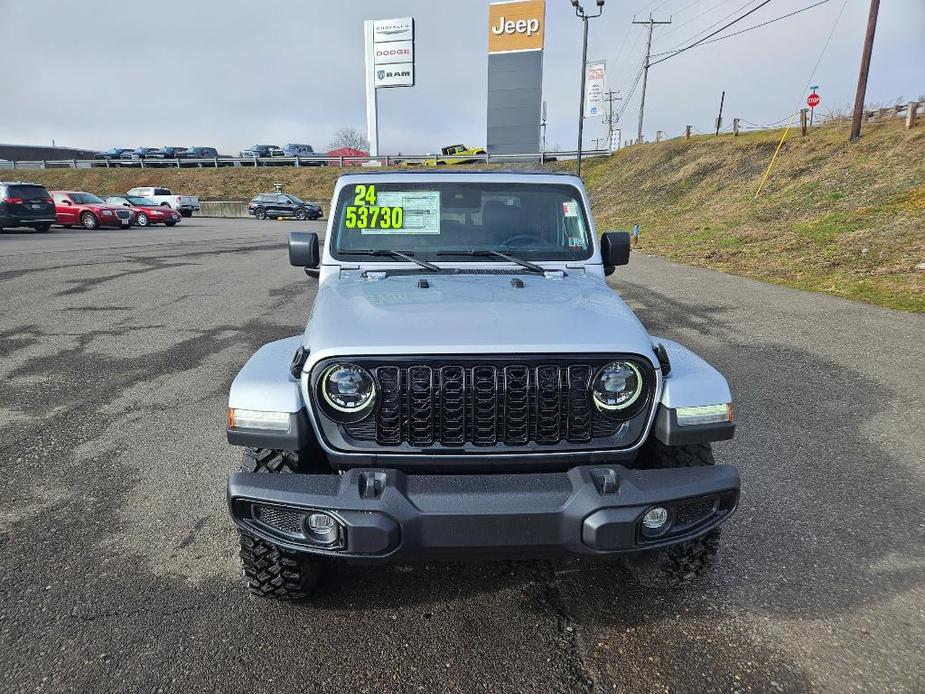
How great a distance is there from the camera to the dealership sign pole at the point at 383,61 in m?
51.9

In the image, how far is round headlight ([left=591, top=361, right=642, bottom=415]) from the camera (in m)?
2.25

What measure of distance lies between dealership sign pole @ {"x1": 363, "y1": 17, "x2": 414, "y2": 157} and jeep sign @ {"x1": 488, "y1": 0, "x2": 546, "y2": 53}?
9195mm

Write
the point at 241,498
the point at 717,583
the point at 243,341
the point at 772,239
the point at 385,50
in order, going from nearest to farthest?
the point at 241,498
the point at 717,583
the point at 243,341
the point at 772,239
the point at 385,50

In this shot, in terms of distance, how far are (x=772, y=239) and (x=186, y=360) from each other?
14557 mm

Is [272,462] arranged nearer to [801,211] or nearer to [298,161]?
[801,211]

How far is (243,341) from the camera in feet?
22.8

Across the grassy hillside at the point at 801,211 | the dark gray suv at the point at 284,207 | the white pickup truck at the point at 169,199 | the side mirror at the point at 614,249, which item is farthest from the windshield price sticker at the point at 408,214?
the white pickup truck at the point at 169,199

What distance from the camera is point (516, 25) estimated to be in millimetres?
45594

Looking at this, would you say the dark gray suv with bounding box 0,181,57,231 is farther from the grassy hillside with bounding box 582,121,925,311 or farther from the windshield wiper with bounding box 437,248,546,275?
the windshield wiper with bounding box 437,248,546,275

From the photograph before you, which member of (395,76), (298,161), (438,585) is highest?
(395,76)

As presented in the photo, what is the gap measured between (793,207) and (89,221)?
1030 inches

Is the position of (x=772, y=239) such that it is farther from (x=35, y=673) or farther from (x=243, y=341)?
(x=35, y=673)

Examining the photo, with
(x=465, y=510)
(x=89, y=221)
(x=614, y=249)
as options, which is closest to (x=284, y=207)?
(x=89, y=221)

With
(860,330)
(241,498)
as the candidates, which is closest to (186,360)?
(241,498)
